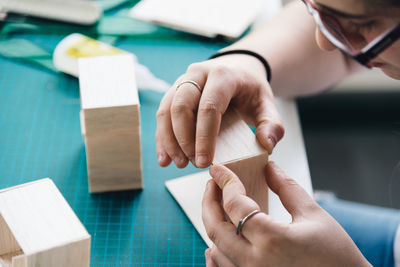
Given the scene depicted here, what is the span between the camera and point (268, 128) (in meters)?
0.78

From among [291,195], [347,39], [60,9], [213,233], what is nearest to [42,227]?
[213,233]

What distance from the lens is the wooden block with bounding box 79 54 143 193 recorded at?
80cm

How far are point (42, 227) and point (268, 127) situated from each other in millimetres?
411

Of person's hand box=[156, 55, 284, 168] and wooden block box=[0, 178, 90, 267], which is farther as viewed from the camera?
person's hand box=[156, 55, 284, 168]

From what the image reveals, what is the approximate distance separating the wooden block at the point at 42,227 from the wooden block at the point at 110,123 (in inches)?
8.1

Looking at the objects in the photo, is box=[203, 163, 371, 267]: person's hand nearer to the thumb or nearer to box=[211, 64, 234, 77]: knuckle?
the thumb

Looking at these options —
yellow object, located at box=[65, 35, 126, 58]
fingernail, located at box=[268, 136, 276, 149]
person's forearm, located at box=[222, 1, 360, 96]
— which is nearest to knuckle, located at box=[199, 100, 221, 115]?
fingernail, located at box=[268, 136, 276, 149]

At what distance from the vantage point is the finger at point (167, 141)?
2.68 feet

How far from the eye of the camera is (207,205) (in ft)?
2.29

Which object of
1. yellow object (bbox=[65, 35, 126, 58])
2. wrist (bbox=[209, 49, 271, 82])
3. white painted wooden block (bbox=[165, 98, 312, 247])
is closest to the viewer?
white painted wooden block (bbox=[165, 98, 312, 247])

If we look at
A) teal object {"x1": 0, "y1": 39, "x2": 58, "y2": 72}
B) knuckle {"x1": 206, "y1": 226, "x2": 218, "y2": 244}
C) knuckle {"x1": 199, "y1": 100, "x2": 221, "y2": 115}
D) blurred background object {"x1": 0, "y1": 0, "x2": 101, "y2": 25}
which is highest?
knuckle {"x1": 199, "y1": 100, "x2": 221, "y2": 115}

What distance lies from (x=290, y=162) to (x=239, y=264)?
39 cm

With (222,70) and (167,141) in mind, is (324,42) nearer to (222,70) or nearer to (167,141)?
(222,70)

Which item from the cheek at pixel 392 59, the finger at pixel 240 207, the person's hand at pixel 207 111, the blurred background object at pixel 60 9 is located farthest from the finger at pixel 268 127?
the blurred background object at pixel 60 9
